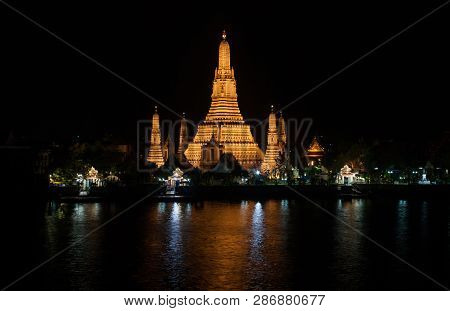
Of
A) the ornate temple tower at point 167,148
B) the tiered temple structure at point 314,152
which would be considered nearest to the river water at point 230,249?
the ornate temple tower at point 167,148

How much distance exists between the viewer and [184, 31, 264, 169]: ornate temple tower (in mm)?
80250

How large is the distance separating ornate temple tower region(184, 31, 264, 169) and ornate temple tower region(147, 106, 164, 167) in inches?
164

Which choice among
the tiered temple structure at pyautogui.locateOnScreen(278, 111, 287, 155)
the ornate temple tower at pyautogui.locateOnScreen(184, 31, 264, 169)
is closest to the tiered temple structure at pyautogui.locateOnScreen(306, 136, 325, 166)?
the tiered temple structure at pyautogui.locateOnScreen(278, 111, 287, 155)

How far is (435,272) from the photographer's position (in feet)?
80.3

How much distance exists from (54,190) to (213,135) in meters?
26.1

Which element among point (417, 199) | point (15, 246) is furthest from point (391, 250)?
point (417, 199)

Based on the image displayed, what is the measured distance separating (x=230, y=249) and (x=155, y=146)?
2248 inches

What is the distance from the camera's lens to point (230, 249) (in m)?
29.1

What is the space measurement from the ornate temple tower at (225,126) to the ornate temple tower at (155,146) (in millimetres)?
Answer: 4168

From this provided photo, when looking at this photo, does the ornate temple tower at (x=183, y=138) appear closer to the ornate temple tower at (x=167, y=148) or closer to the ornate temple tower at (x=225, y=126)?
the ornate temple tower at (x=167, y=148)

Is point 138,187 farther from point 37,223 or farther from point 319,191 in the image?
point 37,223

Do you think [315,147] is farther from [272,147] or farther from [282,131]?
[272,147]

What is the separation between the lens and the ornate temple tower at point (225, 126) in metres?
80.2

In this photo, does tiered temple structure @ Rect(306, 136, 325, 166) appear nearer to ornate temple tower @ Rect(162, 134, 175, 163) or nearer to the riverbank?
ornate temple tower @ Rect(162, 134, 175, 163)
